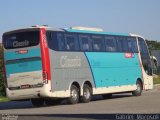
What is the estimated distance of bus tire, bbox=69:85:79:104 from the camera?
25969mm

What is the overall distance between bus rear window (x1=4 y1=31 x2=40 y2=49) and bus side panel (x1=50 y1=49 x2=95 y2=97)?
39.1 inches

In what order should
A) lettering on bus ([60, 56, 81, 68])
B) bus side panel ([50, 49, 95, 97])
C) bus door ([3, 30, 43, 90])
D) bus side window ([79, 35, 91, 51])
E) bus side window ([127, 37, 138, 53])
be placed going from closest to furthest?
bus door ([3, 30, 43, 90]) < bus side panel ([50, 49, 95, 97]) < lettering on bus ([60, 56, 81, 68]) < bus side window ([79, 35, 91, 51]) < bus side window ([127, 37, 138, 53])

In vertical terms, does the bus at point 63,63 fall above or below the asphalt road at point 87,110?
above

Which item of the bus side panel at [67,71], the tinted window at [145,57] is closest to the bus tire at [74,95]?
the bus side panel at [67,71]

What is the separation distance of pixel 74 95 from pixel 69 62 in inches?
63.8

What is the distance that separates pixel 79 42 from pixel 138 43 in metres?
6.81

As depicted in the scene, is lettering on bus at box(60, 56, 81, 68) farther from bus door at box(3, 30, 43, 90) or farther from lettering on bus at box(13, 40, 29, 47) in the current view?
lettering on bus at box(13, 40, 29, 47)

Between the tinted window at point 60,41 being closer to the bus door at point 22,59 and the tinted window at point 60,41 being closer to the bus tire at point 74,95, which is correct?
the bus door at point 22,59

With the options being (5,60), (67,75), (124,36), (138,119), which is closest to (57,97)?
(67,75)

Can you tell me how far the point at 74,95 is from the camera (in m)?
26.1

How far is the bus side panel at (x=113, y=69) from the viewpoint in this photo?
92.3ft

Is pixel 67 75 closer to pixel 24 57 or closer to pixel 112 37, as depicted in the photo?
pixel 24 57

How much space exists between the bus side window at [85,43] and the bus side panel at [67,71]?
0.37m

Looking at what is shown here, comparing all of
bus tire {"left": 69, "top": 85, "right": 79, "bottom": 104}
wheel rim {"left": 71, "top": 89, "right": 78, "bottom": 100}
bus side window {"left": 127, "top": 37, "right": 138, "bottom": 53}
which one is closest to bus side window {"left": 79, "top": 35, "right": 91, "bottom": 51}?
bus tire {"left": 69, "top": 85, "right": 79, "bottom": 104}
